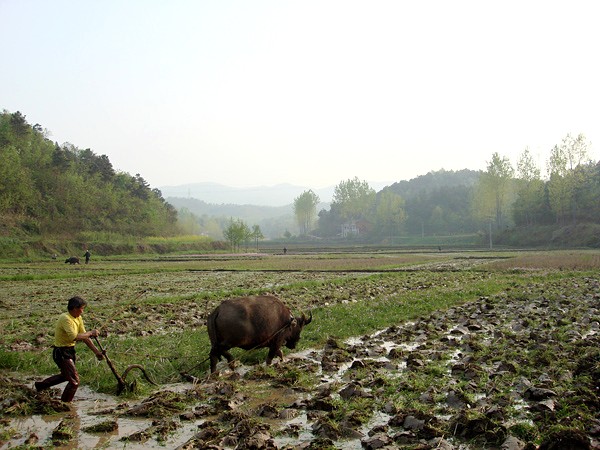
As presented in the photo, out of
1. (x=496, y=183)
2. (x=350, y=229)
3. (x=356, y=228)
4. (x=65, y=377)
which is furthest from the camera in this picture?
(x=350, y=229)

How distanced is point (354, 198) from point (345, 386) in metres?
140

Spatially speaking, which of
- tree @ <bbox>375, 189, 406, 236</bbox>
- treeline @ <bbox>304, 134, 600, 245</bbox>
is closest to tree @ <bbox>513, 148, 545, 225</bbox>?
treeline @ <bbox>304, 134, 600, 245</bbox>

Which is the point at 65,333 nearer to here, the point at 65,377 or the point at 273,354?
the point at 65,377

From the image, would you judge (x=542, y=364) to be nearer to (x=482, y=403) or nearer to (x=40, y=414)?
(x=482, y=403)

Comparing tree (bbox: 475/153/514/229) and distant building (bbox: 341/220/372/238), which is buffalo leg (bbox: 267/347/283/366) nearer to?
tree (bbox: 475/153/514/229)

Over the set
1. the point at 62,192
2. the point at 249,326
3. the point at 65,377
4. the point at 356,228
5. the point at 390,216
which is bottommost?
the point at 65,377

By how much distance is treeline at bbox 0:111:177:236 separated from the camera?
223ft

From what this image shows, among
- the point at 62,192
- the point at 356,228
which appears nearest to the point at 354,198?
the point at 356,228

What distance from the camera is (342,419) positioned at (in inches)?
286

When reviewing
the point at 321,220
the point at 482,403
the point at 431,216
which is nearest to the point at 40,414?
the point at 482,403

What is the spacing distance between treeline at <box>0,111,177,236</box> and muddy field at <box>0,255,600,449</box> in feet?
185

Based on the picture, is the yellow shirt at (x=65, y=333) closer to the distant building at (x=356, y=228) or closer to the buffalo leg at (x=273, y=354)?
the buffalo leg at (x=273, y=354)

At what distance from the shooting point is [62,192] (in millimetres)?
78562

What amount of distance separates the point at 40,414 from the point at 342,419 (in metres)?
4.73
